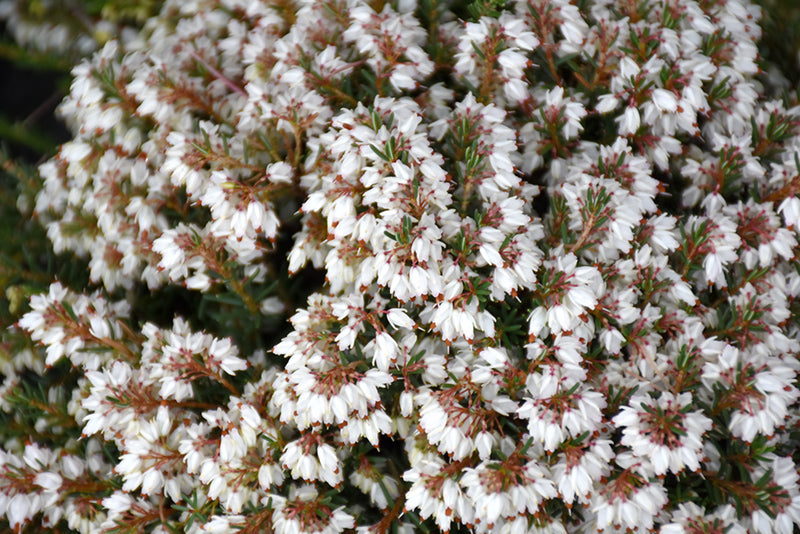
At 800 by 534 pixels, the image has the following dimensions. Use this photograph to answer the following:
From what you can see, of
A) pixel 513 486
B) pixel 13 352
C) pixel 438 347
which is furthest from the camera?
pixel 13 352

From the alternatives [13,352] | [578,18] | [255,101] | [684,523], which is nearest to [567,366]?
[684,523]

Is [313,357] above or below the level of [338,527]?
above

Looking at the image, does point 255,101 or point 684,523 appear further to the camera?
point 255,101

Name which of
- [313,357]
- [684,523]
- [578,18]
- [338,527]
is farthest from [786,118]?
[338,527]

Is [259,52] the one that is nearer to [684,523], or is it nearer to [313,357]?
[313,357]

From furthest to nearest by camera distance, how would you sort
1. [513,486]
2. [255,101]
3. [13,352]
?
[13,352] → [255,101] → [513,486]

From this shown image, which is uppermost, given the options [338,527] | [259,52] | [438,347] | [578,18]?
[259,52]
